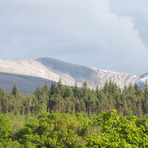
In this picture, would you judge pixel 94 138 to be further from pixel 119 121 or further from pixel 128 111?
pixel 128 111

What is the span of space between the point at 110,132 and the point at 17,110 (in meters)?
138

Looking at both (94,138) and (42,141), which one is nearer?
(94,138)

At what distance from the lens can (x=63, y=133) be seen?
105 meters

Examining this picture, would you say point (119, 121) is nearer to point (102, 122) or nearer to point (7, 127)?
point (102, 122)

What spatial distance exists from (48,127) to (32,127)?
26.6 ft

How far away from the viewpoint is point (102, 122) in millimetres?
76812

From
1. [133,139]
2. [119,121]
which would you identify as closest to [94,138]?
[133,139]

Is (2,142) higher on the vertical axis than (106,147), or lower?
lower

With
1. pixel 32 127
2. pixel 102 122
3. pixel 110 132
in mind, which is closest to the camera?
pixel 110 132

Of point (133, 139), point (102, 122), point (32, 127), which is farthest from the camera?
point (32, 127)

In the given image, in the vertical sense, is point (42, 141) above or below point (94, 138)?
below

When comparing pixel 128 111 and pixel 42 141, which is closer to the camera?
pixel 42 141

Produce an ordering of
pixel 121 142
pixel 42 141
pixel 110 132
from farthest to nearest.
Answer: pixel 42 141 → pixel 110 132 → pixel 121 142

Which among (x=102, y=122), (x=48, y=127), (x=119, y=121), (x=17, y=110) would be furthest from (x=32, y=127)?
(x=17, y=110)
